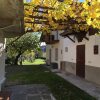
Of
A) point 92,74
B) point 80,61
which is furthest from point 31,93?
point 80,61

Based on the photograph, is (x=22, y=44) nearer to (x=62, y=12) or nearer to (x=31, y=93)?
(x=31, y=93)

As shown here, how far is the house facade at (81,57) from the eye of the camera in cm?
1451

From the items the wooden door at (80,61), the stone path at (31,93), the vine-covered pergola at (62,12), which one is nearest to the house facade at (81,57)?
the wooden door at (80,61)

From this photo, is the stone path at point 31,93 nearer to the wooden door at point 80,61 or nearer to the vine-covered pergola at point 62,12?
the vine-covered pergola at point 62,12

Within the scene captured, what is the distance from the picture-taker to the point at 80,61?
17.8 metres

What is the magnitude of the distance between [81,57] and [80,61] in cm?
37

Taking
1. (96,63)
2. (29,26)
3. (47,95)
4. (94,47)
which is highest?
(29,26)

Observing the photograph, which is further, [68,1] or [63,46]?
[63,46]

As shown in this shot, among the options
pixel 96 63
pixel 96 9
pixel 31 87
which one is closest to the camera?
pixel 96 9

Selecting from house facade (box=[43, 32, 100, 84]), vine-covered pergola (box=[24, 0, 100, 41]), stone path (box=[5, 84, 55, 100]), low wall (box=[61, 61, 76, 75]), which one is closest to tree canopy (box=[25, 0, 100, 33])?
vine-covered pergola (box=[24, 0, 100, 41])

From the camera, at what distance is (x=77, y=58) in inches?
731

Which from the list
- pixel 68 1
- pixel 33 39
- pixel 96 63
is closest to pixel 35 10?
pixel 68 1

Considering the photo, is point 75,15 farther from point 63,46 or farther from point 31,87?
point 63,46

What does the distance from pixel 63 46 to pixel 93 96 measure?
13.0 meters
